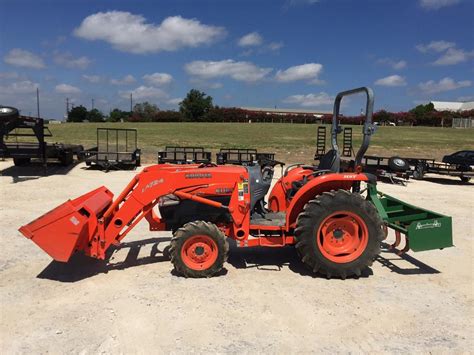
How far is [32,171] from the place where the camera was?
15023 mm

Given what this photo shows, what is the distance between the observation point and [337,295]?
15.6 ft

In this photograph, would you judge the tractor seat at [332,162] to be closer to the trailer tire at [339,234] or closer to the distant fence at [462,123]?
the trailer tire at [339,234]

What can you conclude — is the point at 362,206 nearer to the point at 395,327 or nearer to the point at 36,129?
the point at 395,327

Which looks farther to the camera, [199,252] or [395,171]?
[395,171]

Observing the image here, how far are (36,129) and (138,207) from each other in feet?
36.2

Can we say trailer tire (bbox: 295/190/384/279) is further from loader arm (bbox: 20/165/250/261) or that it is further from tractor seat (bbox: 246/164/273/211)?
loader arm (bbox: 20/165/250/261)

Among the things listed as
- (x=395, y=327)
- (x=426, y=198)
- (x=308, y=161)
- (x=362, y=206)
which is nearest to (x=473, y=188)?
(x=426, y=198)

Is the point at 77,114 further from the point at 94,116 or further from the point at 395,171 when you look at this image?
the point at 395,171

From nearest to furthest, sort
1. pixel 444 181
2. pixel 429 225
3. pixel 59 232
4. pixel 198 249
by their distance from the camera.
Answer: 1. pixel 59 232
2. pixel 198 249
3. pixel 429 225
4. pixel 444 181

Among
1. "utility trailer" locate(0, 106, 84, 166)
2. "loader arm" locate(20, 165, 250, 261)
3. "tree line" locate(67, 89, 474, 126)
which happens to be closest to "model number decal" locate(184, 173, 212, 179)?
"loader arm" locate(20, 165, 250, 261)

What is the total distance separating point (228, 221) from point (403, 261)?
2.61 metres

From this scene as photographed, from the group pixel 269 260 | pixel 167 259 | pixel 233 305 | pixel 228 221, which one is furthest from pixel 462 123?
pixel 233 305

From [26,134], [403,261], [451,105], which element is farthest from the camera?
[451,105]

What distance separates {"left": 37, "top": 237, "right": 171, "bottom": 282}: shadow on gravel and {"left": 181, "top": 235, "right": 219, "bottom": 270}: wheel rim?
0.80 metres
